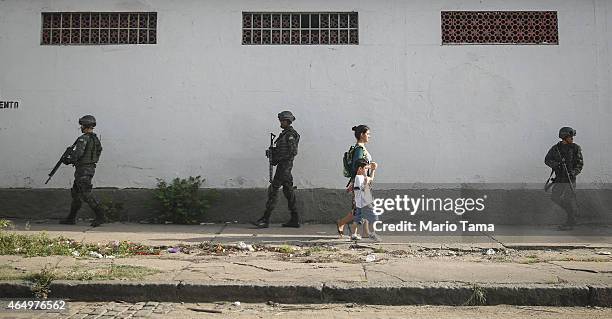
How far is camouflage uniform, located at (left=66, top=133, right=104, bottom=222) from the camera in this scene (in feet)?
27.4

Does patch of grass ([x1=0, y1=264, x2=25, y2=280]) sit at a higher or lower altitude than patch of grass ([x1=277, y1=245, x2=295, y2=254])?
lower

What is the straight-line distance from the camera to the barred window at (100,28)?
30.9 ft

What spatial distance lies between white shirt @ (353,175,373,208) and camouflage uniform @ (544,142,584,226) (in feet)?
11.3

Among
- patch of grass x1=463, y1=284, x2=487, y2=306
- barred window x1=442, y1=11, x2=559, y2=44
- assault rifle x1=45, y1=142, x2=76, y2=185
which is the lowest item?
patch of grass x1=463, y1=284, x2=487, y2=306

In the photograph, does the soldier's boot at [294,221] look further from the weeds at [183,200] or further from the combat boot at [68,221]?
the combat boot at [68,221]

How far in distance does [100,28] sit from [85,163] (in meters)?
2.65

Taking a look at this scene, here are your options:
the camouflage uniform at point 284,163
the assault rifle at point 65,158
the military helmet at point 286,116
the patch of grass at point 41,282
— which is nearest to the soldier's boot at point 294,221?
the camouflage uniform at point 284,163

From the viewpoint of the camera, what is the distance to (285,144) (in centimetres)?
841

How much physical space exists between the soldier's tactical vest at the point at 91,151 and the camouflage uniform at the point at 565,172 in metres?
7.43

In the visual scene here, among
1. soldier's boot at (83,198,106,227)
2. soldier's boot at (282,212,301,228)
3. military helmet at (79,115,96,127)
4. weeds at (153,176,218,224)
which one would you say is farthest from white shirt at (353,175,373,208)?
military helmet at (79,115,96,127)

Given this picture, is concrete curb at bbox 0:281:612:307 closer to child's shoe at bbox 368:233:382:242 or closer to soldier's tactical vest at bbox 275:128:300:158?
child's shoe at bbox 368:233:382:242

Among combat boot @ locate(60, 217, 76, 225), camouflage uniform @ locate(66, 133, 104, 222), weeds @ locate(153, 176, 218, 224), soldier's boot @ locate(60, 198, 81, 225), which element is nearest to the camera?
camouflage uniform @ locate(66, 133, 104, 222)

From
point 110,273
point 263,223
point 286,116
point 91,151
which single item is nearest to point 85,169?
point 91,151

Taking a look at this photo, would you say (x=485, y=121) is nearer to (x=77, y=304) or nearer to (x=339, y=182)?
(x=339, y=182)
